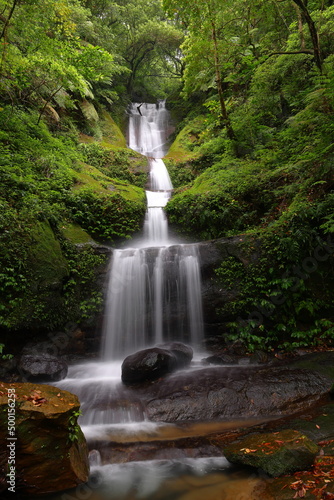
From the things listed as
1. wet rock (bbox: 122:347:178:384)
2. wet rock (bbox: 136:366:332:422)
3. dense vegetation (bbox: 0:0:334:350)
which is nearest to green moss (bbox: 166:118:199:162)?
dense vegetation (bbox: 0:0:334:350)

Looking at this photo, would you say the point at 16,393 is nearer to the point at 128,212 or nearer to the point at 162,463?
the point at 162,463

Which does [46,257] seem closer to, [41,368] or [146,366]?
[41,368]

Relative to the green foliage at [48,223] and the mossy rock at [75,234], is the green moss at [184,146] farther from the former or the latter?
the mossy rock at [75,234]

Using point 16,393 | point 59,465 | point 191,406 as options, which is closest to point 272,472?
point 191,406

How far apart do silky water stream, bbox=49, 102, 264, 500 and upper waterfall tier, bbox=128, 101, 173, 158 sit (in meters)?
6.86

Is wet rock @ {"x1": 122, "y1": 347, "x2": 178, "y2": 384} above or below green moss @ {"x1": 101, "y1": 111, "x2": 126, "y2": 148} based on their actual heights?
below

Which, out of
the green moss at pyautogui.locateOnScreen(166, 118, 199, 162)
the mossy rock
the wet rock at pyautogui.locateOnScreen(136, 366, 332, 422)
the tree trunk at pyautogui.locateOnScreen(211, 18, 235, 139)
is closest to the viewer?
the wet rock at pyautogui.locateOnScreen(136, 366, 332, 422)

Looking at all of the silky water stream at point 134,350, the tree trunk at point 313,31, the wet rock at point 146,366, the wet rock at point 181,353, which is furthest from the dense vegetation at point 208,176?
the wet rock at point 146,366

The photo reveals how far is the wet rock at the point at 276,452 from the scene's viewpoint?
304cm

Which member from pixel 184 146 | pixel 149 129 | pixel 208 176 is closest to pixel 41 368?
pixel 208 176

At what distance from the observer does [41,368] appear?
5.46 meters

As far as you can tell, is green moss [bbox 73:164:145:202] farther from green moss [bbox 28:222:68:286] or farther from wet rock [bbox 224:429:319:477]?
wet rock [bbox 224:429:319:477]

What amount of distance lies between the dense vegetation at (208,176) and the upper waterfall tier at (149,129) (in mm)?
4991

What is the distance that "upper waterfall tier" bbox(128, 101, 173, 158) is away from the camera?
2036cm
